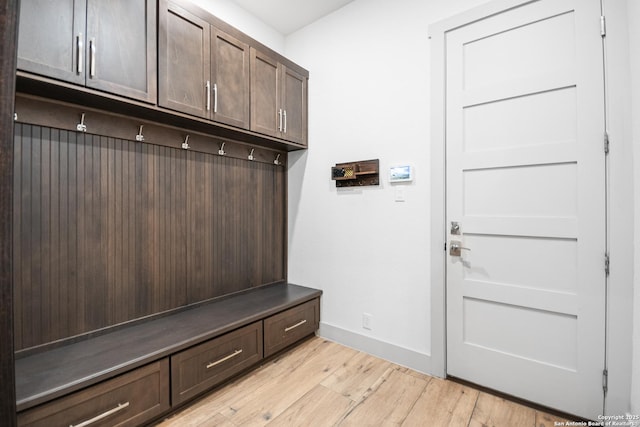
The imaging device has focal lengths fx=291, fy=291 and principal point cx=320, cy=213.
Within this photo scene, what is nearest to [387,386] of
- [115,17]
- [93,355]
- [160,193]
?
[93,355]

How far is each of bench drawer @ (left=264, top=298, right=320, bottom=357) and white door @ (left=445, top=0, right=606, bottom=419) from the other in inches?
46.0

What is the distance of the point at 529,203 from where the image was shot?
1.80 metres

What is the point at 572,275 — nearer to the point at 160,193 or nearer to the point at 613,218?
the point at 613,218

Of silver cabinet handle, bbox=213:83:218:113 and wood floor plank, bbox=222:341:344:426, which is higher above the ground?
silver cabinet handle, bbox=213:83:218:113

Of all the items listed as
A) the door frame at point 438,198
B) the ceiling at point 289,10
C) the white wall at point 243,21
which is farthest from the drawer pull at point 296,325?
the ceiling at point 289,10

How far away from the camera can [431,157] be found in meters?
2.13

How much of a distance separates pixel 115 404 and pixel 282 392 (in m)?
0.94

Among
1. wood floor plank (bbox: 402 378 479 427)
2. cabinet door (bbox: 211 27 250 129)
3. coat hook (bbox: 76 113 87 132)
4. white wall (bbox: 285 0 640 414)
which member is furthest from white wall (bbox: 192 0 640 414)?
coat hook (bbox: 76 113 87 132)

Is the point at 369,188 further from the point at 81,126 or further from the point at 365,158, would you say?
the point at 81,126

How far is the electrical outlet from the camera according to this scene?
247 centimetres

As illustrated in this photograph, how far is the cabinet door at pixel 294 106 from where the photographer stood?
261cm

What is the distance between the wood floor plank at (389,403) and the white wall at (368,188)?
0.67 ft

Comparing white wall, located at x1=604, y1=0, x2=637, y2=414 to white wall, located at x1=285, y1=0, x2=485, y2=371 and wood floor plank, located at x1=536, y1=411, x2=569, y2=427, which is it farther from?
white wall, located at x1=285, y1=0, x2=485, y2=371

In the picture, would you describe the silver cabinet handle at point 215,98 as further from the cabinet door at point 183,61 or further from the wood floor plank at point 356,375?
the wood floor plank at point 356,375
